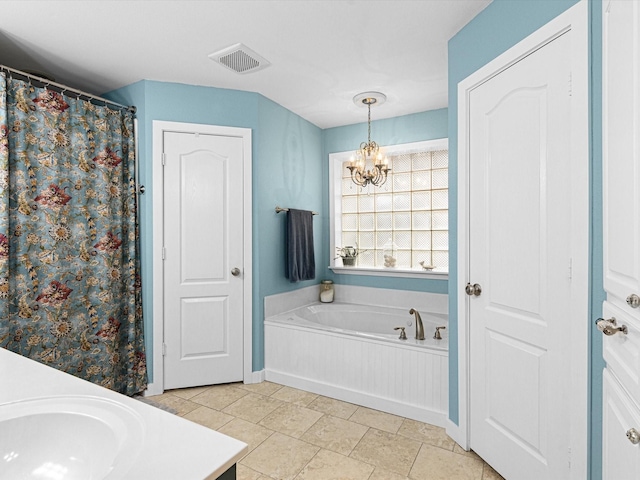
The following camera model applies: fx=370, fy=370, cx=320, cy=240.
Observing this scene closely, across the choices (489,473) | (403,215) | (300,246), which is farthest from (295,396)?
(403,215)

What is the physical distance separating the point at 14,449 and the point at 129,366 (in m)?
2.26

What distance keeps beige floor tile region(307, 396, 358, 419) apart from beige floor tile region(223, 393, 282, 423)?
0.90 ft

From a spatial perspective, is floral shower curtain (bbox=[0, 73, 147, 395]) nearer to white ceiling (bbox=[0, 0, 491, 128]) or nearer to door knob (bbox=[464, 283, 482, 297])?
white ceiling (bbox=[0, 0, 491, 128])

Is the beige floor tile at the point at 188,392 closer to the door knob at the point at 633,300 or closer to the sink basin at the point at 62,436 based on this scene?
the sink basin at the point at 62,436

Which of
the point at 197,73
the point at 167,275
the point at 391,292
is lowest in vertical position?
the point at 391,292

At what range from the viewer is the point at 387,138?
12.2 ft

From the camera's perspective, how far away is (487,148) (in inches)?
75.4

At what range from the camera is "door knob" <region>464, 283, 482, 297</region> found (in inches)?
77.5

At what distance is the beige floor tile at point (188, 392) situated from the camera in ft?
9.29

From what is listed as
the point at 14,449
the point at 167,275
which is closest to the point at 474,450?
the point at 14,449

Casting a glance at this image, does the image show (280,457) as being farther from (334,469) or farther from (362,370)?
(362,370)

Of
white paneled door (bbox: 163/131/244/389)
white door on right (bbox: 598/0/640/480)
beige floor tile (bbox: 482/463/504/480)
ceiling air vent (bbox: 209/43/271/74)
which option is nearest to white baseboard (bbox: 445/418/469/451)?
beige floor tile (bbox: 482/463/504/480)

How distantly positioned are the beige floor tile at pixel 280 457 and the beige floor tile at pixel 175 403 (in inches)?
28.7

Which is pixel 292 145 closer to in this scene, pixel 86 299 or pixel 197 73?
pixel 197 73
